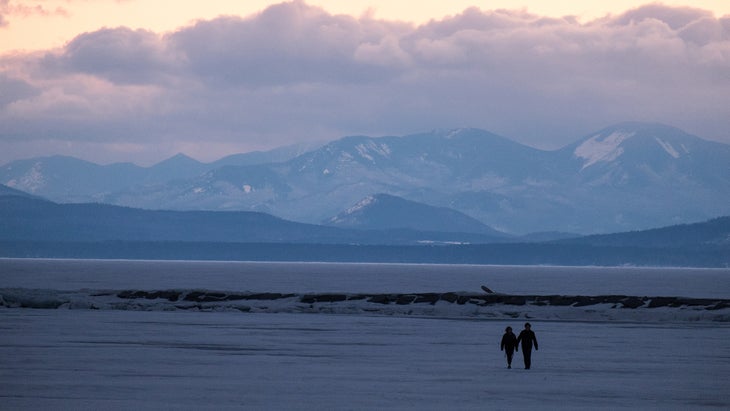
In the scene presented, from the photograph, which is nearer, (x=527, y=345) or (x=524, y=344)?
(x=527, y=345)

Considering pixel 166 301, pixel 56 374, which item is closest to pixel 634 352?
pixel 56 374

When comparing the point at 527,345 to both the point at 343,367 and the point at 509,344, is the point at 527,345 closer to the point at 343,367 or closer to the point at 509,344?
the point at 509,344

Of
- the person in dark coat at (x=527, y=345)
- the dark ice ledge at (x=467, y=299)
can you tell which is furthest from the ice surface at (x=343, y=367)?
the dark ice ledge at (x=467, y=299)

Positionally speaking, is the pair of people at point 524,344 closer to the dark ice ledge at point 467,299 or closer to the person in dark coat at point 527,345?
the person in dark coat at point 527,345

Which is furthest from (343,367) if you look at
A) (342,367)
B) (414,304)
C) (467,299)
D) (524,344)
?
(414,304)

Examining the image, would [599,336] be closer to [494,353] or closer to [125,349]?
[494,353]

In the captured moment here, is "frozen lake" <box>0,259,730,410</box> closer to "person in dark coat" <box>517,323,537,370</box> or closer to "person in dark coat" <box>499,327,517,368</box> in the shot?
"person in dark coat" <box>517,323,537,370</box>

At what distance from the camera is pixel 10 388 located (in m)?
36.6

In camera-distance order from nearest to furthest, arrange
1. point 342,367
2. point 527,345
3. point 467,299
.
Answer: point 342,367 → point 527,345 → point 467,299

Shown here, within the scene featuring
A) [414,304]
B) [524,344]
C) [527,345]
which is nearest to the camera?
[527,345]

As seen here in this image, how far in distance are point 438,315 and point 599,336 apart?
25.9 m

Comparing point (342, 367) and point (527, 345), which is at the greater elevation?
point (527, 345)

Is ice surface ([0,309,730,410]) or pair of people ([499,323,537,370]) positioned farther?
pair of people ([499,323,537,370])

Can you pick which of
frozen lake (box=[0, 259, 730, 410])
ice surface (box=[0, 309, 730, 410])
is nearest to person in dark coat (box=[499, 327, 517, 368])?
ice surface (box=[0, 309, 730, 410])
